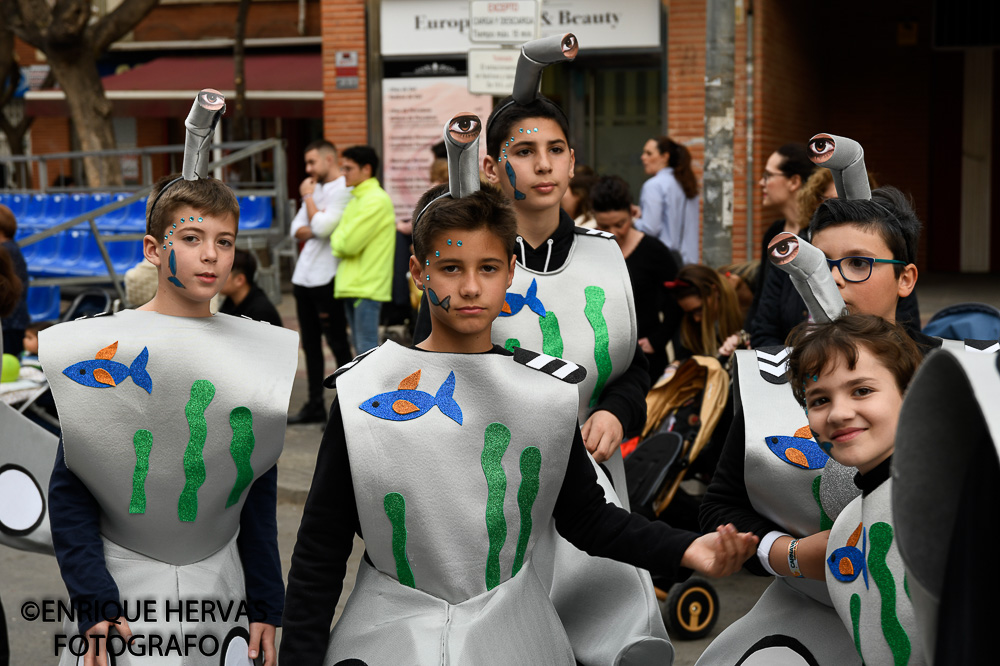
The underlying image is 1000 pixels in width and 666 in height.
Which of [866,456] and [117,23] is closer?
[866,456]

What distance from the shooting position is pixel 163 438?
112 inches

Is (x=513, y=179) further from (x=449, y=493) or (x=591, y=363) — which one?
(x=449, y=493)

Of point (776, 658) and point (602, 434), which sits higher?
point (602, 434)

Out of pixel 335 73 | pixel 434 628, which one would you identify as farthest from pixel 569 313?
pixel 335 73

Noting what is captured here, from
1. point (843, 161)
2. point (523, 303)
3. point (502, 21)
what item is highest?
point (502, 21)

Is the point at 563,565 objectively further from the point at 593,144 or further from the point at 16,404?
the point at 593,144

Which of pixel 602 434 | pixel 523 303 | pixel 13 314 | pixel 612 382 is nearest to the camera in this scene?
pixel 602 434

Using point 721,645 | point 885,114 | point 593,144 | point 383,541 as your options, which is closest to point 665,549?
point 721,645

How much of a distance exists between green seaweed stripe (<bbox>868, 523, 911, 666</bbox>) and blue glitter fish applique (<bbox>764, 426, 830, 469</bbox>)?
390mm

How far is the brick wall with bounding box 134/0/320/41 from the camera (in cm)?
2166

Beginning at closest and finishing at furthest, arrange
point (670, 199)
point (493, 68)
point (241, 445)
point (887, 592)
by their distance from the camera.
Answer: point (887, 592) → point (241, 445) → point (493, 68) → point (670, 199)

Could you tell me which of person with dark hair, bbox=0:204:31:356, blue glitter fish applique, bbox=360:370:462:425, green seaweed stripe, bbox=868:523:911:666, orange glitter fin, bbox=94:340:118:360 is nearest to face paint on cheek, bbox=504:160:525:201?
blue glitter fish applique, bbox=360:370:462:425

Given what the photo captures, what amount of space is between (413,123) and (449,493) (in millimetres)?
11712

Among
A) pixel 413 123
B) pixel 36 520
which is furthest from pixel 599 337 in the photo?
pixel 413 123
